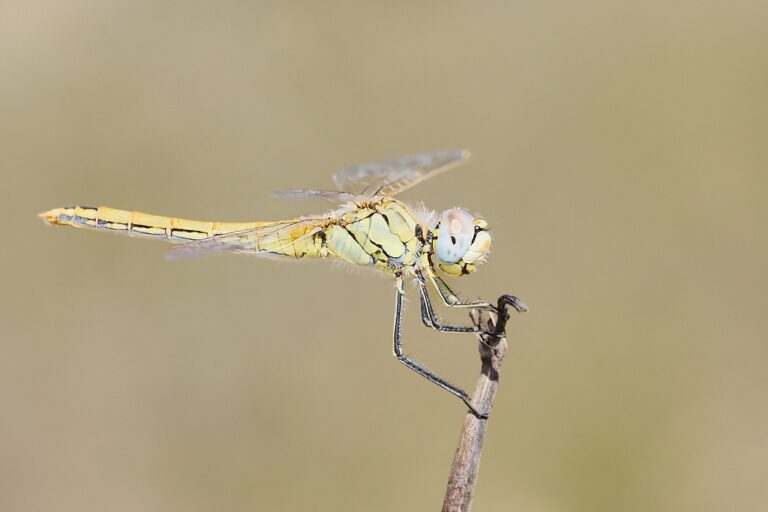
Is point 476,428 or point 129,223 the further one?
point 129,223

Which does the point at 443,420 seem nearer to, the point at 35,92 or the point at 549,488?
the point at 549,488

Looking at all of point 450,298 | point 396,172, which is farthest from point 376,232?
point 450,298

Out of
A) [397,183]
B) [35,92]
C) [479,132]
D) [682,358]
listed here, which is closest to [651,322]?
[682,358]

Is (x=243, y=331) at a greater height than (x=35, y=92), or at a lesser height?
lesser

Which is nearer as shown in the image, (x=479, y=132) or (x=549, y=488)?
(x=549, y=488)

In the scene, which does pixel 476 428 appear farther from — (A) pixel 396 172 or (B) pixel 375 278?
(B) pixel 375 278

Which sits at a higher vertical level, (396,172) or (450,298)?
(396,172)
